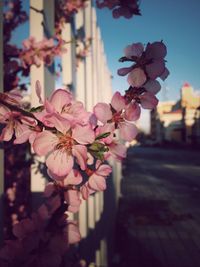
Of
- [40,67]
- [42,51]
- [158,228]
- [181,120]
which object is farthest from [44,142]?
[181,120]

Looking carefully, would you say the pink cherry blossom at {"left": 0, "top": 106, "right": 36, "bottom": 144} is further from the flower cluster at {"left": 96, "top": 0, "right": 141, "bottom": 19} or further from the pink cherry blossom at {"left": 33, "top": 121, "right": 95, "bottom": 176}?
the flower cluster at {"left": 96, "top": 0, "right": 141, "bottom": 19}

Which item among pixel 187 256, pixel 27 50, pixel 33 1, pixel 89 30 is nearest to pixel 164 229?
pixel 187 256

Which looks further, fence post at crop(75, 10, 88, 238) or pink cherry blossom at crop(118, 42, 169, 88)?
fence post at crop(75, 10, 88, 238)

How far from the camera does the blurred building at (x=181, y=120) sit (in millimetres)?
39656

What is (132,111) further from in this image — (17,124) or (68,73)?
(68,73)

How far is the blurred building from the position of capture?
1561 inches

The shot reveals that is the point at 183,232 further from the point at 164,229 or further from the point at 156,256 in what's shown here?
the point at 156,256

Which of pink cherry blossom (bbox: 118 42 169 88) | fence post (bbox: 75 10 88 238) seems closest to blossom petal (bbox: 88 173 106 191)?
pink cherry blossom (bbox: 118 42 169 88)

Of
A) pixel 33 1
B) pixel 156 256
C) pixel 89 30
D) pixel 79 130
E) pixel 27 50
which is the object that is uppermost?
pixel 89 30

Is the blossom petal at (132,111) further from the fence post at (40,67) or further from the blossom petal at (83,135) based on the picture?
the fence post at (40,67)

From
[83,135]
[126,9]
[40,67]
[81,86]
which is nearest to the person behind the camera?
[83,135]

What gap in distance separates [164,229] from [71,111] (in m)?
5.08

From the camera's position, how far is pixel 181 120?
4525 centimetres

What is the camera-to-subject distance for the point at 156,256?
4094 mm
